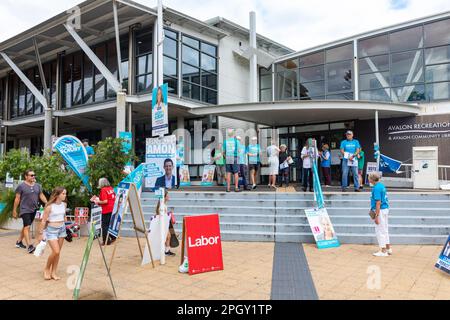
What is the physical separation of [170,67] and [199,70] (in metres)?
1.77

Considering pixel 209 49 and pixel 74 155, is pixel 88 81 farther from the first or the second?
pixel 74 155

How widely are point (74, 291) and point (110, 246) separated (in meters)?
3.29

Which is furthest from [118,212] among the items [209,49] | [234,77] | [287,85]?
[287,85]

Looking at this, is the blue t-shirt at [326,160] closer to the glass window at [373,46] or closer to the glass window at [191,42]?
the glass window at [373,46]

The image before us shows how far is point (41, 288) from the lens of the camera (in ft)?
Result: 15.8

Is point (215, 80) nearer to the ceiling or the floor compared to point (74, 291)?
nearer to the ceiling

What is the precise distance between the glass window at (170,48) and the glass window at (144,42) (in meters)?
0.58

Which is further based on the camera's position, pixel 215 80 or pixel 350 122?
pixel 215 80

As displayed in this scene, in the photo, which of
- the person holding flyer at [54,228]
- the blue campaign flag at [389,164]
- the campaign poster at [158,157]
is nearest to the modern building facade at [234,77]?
the blue campaign flag at [389,164]

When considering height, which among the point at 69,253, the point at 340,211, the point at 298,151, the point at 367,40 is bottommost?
the point at 69,253

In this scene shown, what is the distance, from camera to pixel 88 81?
1736 centimetres

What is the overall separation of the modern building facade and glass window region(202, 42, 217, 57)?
0.05 meters
